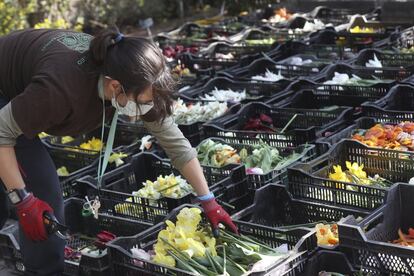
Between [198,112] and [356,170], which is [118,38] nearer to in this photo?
[356,170]

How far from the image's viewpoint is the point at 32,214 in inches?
135

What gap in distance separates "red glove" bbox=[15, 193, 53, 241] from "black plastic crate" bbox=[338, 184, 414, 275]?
55.4 inches

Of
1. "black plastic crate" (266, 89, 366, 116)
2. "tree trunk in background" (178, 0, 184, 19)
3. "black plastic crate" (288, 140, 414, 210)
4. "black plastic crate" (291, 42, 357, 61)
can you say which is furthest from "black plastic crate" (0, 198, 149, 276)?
"tree trunk in background" (178, 0, 184, 19)

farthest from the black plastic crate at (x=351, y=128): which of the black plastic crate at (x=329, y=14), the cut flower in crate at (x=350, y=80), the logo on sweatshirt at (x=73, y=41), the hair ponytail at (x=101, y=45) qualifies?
the black plastic crate at (x=329, y=14)

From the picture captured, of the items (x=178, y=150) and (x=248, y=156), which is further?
(x=248, y=156)

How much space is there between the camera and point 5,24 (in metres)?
9.95

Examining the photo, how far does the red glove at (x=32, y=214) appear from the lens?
3.43 m

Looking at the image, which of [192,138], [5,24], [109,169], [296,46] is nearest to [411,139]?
[192,138]

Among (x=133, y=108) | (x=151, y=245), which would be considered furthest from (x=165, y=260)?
(x=133, y=108)

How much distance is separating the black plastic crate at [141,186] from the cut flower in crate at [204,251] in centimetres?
48

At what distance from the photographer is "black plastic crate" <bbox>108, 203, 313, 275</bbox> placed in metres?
3.66

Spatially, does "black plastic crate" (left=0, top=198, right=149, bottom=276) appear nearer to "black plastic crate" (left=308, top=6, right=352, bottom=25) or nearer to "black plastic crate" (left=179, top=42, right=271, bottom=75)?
"black plastic crate" (left=179, top=42, right=271, bottom=75)

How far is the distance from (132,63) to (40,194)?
950 mm

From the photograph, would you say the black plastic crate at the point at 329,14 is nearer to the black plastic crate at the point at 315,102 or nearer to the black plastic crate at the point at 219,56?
the black plastic crate at the point at 219,56
